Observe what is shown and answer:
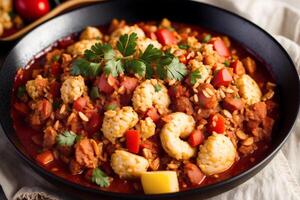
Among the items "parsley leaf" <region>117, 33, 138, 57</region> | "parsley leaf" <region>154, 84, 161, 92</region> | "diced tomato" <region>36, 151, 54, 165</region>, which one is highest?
"parsley leaf" <region>117, 33, 138, 57</region>

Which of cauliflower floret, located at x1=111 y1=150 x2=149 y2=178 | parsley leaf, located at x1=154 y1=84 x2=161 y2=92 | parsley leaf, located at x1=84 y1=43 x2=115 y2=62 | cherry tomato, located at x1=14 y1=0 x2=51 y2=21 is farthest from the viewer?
cherry tomato, located at x1=14 y1=0 x2=51 y2=21

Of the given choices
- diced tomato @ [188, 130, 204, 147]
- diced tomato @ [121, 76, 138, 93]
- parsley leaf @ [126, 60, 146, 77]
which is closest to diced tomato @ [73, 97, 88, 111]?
diced tomato @ [121, 76, 138, 93]

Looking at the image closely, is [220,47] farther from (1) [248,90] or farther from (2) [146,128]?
(2) [146,128]

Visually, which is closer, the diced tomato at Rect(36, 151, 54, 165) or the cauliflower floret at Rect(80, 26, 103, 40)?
the diced tomato at Rect(36, 151, 54, 165)

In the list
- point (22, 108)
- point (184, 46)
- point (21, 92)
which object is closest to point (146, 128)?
point (184, 46)

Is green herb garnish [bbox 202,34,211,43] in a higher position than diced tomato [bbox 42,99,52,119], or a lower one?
higher

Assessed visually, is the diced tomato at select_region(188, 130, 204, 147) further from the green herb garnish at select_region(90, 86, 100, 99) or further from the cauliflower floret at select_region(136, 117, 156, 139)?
the green herb garnish at select_region(90, 86, 100, 99)

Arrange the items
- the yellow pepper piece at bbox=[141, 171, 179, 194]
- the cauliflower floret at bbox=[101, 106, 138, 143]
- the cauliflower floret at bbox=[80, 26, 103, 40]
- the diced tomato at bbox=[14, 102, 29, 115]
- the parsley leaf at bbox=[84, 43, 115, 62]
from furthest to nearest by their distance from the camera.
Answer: the cauliflower floret at bbox=[80, 26, 103, 40], the diced tomato at bbox=[14, 102, 29, 115], the parsley leaf at bbox=[84, 43, 115, 62], the cauliflower floret at bbox=[101, 106, 138, 143], the yellow pepper piece at bbox=[141, 171, 179, 194]
